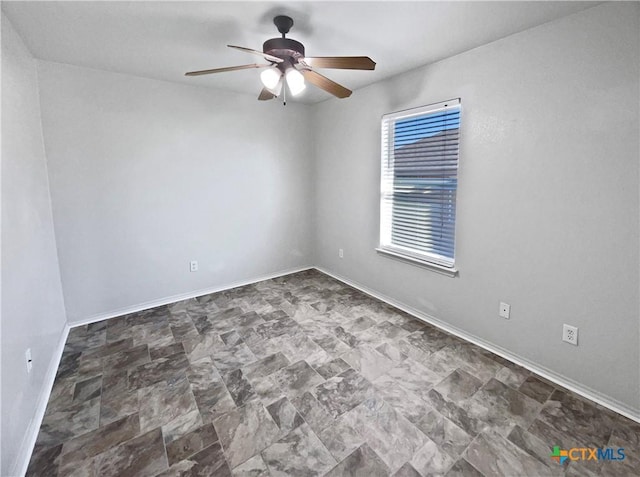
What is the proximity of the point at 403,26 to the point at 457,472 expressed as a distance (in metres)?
2.64

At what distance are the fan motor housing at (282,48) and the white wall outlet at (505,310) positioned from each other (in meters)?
2.36

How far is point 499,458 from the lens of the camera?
152cm

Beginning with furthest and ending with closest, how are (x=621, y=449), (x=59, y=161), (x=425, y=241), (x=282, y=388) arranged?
(x=425, y=241) → (x=59, y=161) → (x=282, y=388) → (x=621, y=449)

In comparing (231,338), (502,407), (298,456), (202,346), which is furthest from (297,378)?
(502,407)

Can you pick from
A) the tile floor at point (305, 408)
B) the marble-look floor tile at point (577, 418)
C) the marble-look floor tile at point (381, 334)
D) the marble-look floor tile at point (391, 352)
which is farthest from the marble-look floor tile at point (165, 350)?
the marble-look floor tile at point (577, 418)

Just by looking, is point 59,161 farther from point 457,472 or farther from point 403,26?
point 457,472

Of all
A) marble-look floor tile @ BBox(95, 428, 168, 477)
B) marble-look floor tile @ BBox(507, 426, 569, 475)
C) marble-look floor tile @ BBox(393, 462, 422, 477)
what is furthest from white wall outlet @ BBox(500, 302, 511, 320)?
marble-look floor tile @ BBox(95, 428, 168, 477)

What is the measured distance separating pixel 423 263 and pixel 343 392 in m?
1.49

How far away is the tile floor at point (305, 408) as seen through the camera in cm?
151

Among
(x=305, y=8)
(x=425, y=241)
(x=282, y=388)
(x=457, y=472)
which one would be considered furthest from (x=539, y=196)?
(x=282, y=388)

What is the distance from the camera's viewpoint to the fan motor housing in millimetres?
1859

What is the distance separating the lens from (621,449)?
156 centimetres

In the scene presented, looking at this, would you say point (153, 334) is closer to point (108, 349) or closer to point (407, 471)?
point (108, 349)

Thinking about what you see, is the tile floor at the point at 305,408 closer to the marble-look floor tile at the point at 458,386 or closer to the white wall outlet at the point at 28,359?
the marble-look floor tile at the point at 458,386
